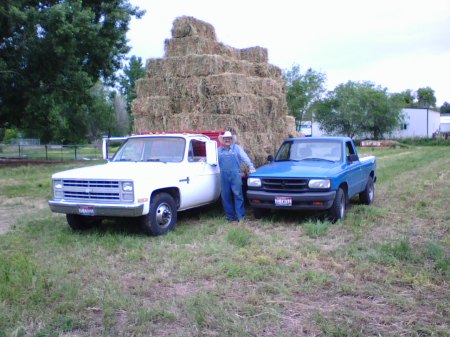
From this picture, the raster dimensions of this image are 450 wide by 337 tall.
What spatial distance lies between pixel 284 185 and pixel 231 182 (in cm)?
110

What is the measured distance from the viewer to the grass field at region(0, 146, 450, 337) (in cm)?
448

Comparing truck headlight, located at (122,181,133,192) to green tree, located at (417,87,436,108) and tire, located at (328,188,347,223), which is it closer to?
tire, located at (328,188,347,223)

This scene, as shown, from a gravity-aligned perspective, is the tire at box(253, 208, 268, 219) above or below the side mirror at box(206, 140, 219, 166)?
below

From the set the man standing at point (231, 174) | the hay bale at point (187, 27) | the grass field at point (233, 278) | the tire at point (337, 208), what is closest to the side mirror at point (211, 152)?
the man standing at point (231, 174)

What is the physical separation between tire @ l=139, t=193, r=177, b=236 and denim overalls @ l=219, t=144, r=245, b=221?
1347 mm

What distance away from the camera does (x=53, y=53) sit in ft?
71.1

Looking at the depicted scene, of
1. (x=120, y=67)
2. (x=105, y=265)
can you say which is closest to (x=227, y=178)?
(x=105, y=265)

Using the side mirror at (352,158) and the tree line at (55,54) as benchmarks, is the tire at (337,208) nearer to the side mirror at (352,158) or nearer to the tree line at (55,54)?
the side mirror at (352,158)

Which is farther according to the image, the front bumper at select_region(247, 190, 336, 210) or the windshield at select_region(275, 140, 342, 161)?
the windshield at select_region(275, 140, 342, 161)

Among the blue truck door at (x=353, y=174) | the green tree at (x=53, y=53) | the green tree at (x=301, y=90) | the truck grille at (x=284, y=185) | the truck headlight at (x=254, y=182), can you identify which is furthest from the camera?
the green tree at (x=301, y=90)

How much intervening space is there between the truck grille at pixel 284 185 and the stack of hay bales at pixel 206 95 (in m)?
1.98

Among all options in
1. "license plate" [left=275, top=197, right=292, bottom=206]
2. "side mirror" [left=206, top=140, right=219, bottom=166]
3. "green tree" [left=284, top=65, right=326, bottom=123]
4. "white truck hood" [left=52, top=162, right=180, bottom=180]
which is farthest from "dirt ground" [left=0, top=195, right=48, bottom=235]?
"green tree" [left=284, top=65, right=326, bottom=123]

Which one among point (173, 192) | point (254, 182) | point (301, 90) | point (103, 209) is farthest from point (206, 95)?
point (301, 90)

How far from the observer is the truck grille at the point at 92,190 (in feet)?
24.7
